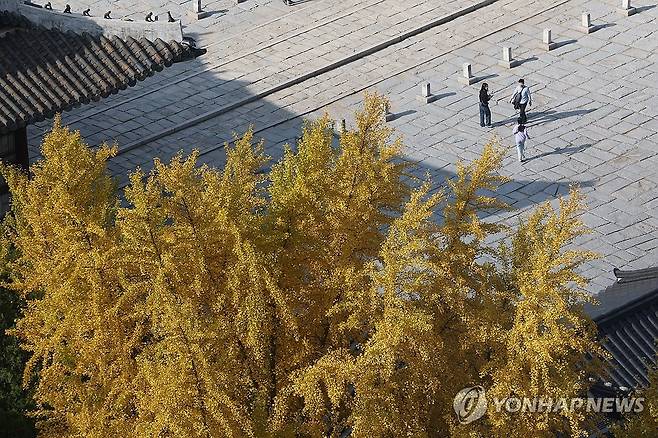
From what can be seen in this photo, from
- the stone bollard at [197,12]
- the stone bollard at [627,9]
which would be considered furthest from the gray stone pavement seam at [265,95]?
the stone bollard at [197,12]

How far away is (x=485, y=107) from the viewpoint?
32.8 metres

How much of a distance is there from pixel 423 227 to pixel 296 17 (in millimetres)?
21639

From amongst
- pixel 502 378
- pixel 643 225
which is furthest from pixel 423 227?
pixel 643 225

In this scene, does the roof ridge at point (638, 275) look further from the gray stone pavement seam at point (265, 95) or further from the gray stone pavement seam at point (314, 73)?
the gray stone pavement seam at point (314, 73)

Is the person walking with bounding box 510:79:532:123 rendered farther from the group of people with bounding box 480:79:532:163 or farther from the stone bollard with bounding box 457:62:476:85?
the stone bollard with bounding box 457:62:476:85

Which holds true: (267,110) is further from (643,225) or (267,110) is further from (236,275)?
(236,275)

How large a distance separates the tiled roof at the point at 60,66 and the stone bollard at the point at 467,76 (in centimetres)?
1090

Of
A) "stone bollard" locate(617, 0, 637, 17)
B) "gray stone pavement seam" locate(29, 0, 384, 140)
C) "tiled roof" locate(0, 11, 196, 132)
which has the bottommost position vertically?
"stone bollard" locate(617, 0, 637, 17)

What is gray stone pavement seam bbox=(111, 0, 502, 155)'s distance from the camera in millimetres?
33188

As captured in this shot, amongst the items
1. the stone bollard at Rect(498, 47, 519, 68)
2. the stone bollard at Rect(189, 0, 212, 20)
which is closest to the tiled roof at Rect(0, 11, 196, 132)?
the stone bollard at Rect(498, 47, 519, 68)

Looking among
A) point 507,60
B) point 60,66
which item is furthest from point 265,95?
point 60,66

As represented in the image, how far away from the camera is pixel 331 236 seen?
677 inches

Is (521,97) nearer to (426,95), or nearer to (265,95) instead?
(426,95)

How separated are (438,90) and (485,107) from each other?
89.4 inches
